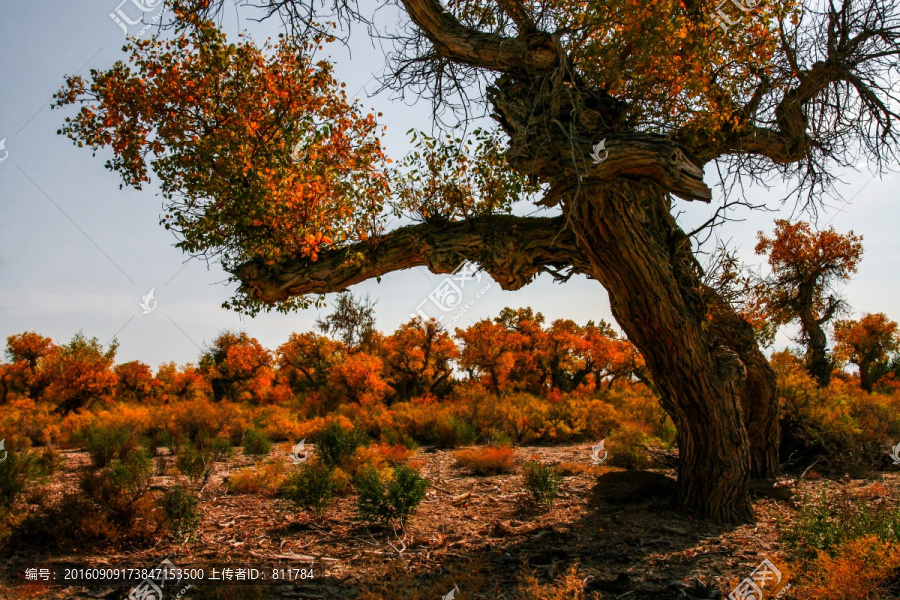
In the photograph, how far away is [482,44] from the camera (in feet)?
16.1

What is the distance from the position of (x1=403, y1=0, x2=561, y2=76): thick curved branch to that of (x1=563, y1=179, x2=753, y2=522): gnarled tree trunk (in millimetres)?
1245

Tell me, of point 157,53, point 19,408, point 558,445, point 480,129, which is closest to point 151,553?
point 157,53

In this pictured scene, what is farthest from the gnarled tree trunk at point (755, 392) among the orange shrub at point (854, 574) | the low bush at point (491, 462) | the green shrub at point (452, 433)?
the green shrub at point (452, 433)

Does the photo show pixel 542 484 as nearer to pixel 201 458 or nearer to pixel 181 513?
pixel 181 513

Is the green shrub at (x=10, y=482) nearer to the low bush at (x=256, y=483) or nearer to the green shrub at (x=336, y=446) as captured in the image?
the low bush at (x=256, y=483)

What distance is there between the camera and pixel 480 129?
5.68m

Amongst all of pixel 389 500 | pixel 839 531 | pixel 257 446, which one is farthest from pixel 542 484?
pixel 257 446

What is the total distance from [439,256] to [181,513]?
341 centimetres

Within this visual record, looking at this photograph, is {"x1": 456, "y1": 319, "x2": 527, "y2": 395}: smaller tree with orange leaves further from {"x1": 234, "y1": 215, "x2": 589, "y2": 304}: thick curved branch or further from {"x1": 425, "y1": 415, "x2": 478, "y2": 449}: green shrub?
{"x1": 234, "y1": 215, "x2": 589, "y2": 304}: thick curved branch

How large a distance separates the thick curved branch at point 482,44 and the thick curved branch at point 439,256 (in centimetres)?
147

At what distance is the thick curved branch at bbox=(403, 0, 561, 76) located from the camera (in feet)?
16.1

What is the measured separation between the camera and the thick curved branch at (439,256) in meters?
5.55

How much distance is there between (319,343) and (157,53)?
16919 millimetres

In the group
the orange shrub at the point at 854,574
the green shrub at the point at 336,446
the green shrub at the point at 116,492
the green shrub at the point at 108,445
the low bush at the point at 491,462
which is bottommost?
the orange shrub at the point at 854,574
